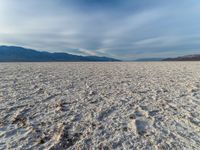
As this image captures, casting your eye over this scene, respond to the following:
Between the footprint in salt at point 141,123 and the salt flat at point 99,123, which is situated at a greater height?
the salt flat at point 99,123

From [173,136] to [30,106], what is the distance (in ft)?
16.0

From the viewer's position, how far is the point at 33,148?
127 inches

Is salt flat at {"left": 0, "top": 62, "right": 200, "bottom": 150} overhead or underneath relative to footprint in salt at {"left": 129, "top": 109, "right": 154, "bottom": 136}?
overhead

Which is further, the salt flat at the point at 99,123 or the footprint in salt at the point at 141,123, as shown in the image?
the footprint in salt at the point at 141,123

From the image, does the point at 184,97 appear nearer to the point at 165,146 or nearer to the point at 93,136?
the point at 165,146

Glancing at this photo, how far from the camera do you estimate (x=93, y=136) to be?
372 cm

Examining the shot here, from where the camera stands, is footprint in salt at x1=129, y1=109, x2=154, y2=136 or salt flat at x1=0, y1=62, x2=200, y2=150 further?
footprint in salt at x1=129, y1=109, x2=154, y2=136

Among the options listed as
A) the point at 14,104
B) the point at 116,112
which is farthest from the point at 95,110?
the point at 14,104

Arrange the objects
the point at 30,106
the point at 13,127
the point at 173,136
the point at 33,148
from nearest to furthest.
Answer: the point at 33,148
the point at 173,136
the point at 13,127
the point at 30,106

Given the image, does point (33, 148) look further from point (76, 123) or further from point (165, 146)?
point (165, 146)

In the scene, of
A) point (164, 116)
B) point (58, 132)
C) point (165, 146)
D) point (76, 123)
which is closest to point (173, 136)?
point (165, 146)

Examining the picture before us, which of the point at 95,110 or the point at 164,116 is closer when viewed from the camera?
the point at 164,116

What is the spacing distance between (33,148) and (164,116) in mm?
3872

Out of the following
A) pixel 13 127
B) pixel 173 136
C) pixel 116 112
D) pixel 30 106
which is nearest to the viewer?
pixel 173 136
